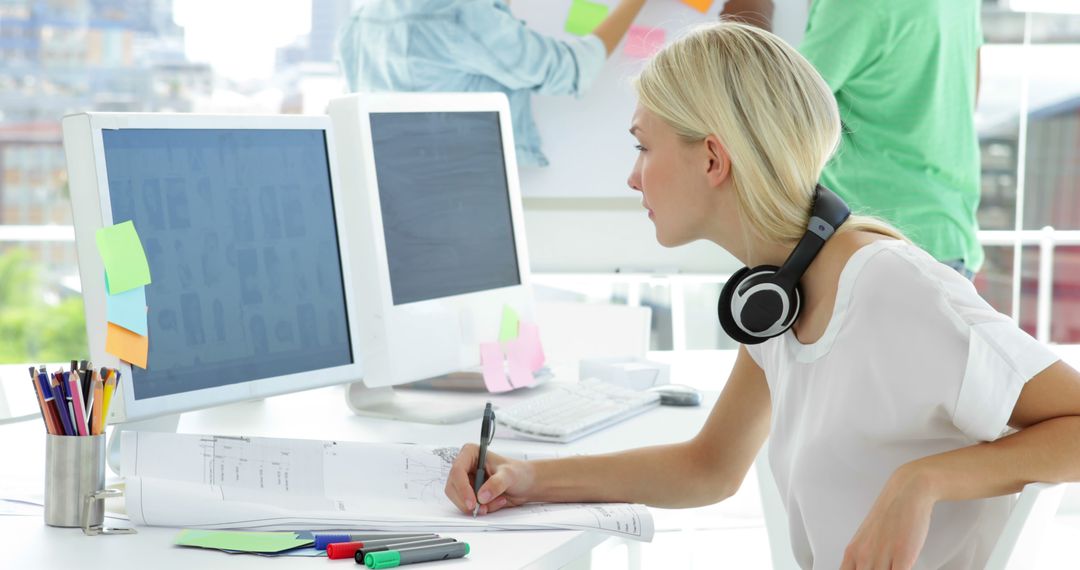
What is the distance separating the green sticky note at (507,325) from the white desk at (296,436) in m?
0.09

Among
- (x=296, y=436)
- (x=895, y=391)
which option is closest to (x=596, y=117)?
(x=296, y=436)

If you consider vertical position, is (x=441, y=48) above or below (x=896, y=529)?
above

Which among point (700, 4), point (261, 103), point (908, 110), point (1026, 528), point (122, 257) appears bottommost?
point (1026, 528)

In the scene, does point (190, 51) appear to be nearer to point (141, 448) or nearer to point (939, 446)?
point (141, 448)

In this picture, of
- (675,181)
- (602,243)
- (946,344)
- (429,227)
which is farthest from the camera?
(602,243)

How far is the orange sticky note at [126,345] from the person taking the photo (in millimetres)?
1121

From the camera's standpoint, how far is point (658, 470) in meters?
1.27

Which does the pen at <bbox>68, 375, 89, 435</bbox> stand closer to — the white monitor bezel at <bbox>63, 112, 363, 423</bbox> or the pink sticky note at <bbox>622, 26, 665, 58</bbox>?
the white monitor bezel at <bbox>63, 112, 363, 423</bbox>

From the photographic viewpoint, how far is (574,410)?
5.14 feet

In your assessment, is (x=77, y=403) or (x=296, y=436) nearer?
(x=77, y=403)

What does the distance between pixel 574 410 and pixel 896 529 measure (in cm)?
67

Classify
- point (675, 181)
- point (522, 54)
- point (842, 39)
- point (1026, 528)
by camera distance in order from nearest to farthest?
point (1026, 528)
point (675, 181)
point (842, 39)
point (522, 54)

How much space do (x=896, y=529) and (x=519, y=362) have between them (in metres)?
0.91

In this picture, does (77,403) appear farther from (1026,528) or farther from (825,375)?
(1026,528)
